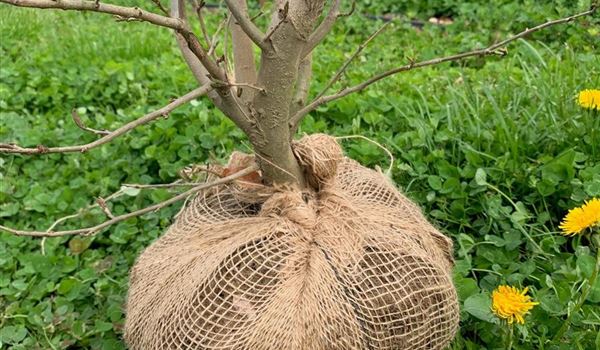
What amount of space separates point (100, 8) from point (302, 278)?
66cm

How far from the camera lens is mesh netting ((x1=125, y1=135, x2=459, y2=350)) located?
1.44 metres

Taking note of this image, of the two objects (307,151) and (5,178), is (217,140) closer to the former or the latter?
(5,178)

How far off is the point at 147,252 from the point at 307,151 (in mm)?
483

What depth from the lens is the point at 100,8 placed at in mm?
1162

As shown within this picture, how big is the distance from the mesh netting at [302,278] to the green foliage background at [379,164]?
292 millimetres

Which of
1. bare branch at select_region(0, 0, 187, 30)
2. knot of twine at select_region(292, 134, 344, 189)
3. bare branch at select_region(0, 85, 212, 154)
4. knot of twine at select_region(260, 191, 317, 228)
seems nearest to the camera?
bare branch at select_region(0, 0, 187, 30)

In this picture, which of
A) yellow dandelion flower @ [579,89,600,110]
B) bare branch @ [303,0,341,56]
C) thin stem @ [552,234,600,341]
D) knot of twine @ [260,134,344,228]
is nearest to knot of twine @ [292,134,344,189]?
knot of twine @ [260,134,344,228]

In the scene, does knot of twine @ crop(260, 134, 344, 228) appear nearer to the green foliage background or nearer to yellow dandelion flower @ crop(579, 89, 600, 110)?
the green foliage background

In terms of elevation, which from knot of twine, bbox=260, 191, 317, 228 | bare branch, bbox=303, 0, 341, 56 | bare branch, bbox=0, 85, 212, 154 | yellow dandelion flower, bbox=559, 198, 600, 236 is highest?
bare branch, bbox=303, 0, 341, 56

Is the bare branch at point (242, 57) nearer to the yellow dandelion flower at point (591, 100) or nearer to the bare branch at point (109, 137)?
the bare branch at point (109, 137)

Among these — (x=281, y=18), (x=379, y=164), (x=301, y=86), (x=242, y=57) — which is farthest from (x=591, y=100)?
(x=281, y=18)

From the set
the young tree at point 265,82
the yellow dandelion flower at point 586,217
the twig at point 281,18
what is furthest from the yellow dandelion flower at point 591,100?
the twig at point 281,18

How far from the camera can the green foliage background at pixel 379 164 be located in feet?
6.61

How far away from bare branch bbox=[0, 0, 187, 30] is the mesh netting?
1.66 ft
